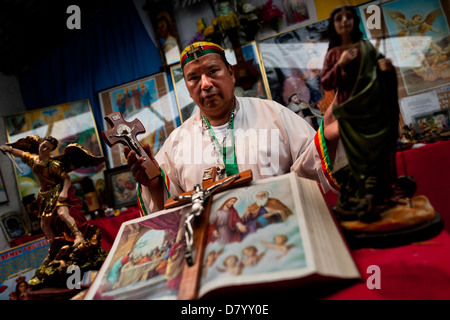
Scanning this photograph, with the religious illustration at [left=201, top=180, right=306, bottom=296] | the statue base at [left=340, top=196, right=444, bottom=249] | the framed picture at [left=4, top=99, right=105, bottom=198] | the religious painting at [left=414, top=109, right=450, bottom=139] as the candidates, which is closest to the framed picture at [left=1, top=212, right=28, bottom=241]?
the framed picture at [left=4, top=99, right=105, bottom=198]

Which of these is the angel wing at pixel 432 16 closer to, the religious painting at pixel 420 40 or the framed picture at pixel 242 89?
the religious painting at pixel 420 40

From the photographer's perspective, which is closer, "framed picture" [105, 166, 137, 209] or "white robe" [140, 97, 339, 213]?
"white robe" [140, 97, 339, 213]

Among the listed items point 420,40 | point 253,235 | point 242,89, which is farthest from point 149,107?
point 253,235

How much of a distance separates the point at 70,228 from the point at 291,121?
5.79ft

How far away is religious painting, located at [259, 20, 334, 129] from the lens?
3973 mm

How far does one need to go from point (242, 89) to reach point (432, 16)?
8.31ft

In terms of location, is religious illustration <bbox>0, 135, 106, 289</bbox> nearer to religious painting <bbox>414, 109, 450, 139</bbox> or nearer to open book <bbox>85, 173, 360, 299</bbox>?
open book <bbox>85, 173, 360, 299</bbox>

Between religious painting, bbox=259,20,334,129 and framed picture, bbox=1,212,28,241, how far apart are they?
4.05 metres

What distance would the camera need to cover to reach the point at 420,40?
3631mm

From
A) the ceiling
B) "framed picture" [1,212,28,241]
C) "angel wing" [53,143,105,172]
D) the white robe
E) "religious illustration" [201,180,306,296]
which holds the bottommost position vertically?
"framed picture" [1,212,28,241]

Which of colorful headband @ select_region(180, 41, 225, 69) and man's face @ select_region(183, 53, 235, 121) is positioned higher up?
colorful headband @ select_region(180, 41, 225, 69)

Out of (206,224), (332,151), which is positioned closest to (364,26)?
(332,151)

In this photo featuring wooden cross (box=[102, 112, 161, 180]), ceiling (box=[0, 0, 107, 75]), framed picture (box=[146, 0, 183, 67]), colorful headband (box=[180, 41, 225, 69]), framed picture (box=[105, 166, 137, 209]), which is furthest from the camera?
framed picture (box=[146, 0, 183, 67])
